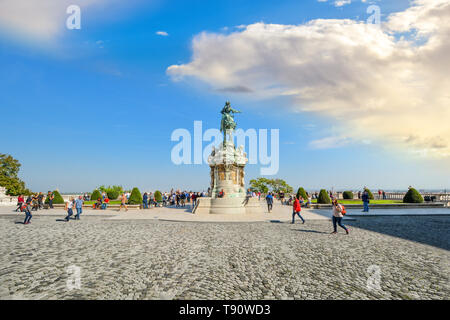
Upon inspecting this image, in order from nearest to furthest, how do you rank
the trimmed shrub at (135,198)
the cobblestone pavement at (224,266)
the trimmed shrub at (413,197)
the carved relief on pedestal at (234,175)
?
the cobblestone pavement at (224,266), the trimmed shrub at (413,197), the carved relief on pedestal at (234,175), the trimmed shrub at (135,198)

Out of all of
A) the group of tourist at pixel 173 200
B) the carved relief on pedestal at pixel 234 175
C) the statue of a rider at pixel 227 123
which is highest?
the statue of a rider at pixel 227 123

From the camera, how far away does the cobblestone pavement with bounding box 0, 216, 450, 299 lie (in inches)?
209

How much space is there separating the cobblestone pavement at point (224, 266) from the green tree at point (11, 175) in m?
41.2

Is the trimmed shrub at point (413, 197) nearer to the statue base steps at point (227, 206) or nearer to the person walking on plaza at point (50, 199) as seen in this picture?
the statue base steps at point (227, 206)

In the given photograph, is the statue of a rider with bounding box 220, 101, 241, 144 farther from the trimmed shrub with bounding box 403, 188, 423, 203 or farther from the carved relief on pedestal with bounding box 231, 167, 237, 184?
the trimmed shrub with bounding box 403, 188, 423, 203

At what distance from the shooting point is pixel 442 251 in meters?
8.86

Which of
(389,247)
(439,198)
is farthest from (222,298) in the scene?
(439,198)

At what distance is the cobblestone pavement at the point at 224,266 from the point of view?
532cm

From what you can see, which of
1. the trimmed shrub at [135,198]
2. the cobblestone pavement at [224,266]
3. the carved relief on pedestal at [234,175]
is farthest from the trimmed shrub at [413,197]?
the trimmed shrub at [135,198]

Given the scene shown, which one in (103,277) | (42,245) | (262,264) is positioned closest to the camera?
(103,277)

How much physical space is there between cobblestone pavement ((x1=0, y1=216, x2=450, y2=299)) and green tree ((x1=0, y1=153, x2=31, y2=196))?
41.2m

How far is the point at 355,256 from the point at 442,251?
3.45 meters

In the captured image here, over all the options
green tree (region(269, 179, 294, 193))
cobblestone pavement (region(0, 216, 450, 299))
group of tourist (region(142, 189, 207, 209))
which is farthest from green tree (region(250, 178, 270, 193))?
cobblestone pavement (region(0, 216, 450, 299))
